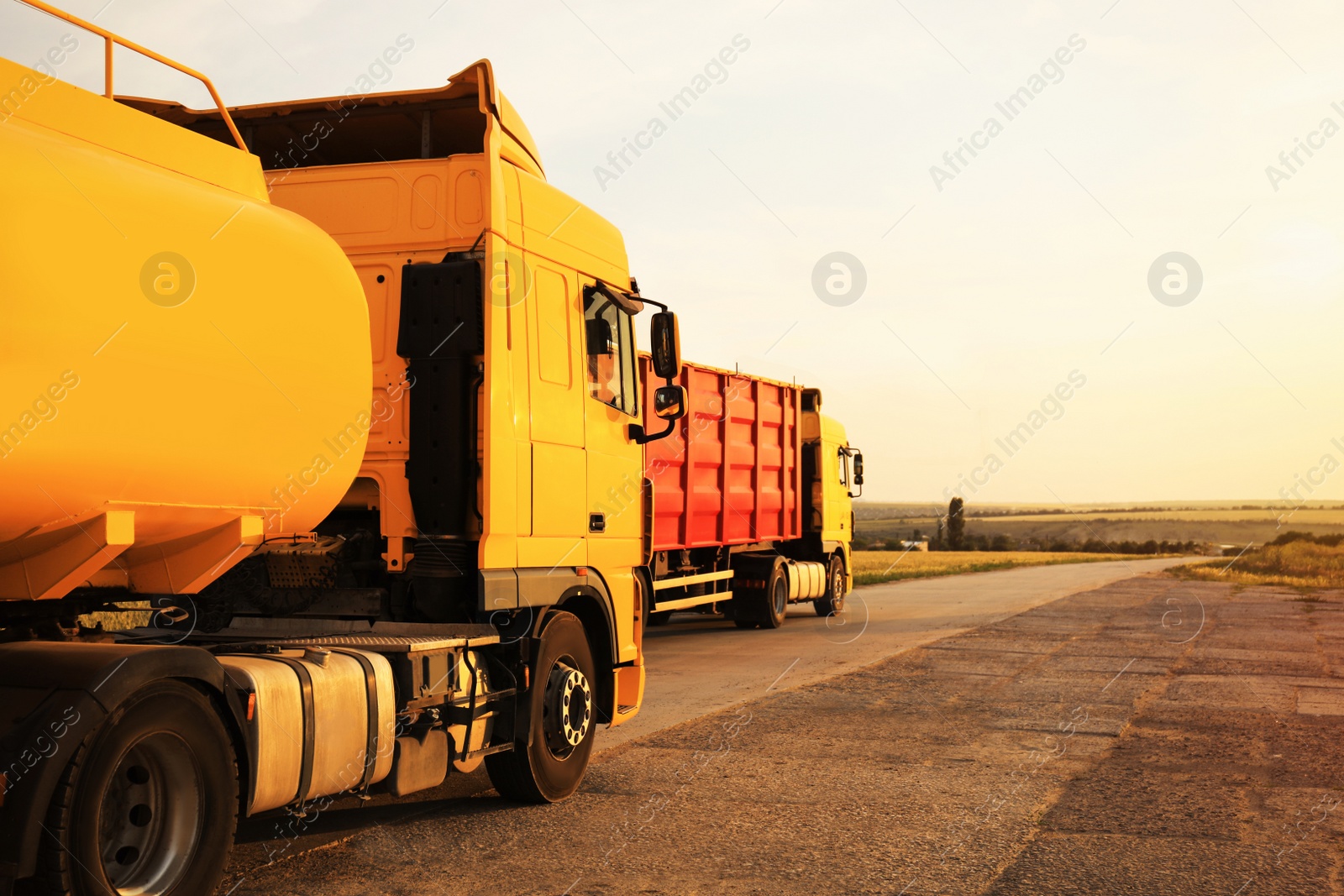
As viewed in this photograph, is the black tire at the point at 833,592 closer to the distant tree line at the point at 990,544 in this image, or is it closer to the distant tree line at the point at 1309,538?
the distant tree line at the point at 1309,538

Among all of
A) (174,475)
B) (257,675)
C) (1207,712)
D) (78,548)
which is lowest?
(1207,712)

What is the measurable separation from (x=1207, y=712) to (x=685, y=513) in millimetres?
7186

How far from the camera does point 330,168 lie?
6305 millimetres

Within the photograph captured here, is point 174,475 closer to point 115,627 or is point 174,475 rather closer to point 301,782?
point 301,782

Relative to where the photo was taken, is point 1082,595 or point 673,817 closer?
point 673,817

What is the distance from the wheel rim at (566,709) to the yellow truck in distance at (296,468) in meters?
0.02

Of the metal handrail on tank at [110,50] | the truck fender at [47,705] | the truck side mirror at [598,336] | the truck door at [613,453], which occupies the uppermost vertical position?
the metal handrail on tank at [110,50]

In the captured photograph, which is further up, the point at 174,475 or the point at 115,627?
the point at 174,475

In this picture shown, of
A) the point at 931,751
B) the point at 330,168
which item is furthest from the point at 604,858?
the point at 330,168

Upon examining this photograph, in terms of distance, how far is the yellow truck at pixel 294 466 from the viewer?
3594mm

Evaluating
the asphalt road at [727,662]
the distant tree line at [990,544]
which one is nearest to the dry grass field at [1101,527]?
the distant tree line at [990,544]

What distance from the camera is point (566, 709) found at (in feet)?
21.3

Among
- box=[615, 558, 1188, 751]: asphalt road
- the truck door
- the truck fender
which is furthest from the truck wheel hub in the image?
the truck fender

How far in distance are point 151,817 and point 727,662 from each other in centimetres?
988
